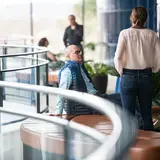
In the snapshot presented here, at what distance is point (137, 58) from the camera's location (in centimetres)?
509

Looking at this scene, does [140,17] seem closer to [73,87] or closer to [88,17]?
[73,87]

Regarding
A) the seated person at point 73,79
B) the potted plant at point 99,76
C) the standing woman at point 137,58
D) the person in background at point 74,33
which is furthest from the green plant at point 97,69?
the standing woman at point 137,58

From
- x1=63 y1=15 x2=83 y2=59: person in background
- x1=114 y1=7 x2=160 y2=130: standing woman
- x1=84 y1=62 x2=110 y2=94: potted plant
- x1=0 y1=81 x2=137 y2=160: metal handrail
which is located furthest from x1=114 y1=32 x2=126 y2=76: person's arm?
x1=63 y1=15 x2=83 y2=59: person in background

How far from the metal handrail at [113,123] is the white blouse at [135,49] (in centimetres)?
216

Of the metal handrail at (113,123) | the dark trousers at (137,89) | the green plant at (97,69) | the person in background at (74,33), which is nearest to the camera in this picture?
the metal handrail at (113,123)

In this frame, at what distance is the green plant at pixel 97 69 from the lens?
10234 millimetres

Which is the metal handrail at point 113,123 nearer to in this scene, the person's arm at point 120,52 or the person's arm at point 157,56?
the person's arm at point 120,52

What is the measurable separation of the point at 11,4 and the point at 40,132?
11383 millimetres

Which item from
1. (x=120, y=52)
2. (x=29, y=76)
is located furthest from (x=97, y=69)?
(x=120, y=52)

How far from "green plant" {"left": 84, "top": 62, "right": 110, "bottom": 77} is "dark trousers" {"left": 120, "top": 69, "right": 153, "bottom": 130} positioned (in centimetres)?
493

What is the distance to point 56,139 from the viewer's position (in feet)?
13.0

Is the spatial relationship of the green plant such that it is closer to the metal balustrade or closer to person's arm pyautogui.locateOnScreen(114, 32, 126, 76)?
the metal balustrade

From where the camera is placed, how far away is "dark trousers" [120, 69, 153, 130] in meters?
5.02

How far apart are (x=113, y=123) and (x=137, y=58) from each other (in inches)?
113
